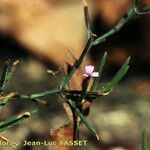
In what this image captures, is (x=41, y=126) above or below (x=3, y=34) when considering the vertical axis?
below

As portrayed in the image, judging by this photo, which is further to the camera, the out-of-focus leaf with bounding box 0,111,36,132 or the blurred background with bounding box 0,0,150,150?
the blurred background with bounding box 0,0,150,150

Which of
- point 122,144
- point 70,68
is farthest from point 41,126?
point 70,68

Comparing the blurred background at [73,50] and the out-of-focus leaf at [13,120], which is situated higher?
the blurred background at [73,50]

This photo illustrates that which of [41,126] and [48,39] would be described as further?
[48,39]

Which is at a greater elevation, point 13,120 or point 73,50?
point 73,50

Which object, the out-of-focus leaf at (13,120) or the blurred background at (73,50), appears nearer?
the out-of-focus leaf at (13,120)

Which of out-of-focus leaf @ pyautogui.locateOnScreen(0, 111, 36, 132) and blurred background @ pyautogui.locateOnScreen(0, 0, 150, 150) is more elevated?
blurred background @ pyautogui.locateOnScreen(0, 0, 150, 150)

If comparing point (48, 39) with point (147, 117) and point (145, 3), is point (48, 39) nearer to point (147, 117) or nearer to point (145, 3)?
point (145, 3)

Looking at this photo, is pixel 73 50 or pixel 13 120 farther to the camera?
pixel 73 50
